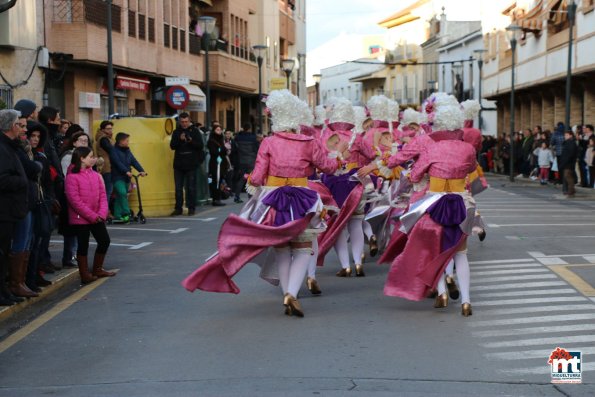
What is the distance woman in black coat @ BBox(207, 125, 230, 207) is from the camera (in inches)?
1020

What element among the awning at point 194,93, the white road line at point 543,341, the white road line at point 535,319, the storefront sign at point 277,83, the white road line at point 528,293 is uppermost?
the storefront sign at point 277,83

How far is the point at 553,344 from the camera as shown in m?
8.44

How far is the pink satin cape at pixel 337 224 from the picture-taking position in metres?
12.6

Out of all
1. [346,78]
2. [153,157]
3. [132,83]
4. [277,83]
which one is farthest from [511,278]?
[346,78]

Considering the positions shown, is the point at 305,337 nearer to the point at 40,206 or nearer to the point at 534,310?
the point at 534,310

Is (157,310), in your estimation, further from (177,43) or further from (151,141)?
(177,43)

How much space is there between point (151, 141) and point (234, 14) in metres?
29.3

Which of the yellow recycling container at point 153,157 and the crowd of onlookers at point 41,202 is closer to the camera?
the crowd of onlookers at point 41,202

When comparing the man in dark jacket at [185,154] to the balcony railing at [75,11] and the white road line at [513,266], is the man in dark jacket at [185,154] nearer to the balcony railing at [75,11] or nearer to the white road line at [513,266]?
the balcony railing at [75,11]

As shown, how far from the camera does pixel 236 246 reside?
10.1 m

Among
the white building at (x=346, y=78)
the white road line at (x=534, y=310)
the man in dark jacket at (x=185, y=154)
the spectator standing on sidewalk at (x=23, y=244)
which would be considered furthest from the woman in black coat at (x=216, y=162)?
the white building at (x=346, y=78)

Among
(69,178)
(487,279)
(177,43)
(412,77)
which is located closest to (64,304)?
(69,178)

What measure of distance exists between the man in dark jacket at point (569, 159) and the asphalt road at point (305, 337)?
15.0 m

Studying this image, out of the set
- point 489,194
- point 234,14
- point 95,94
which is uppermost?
point 234,14
